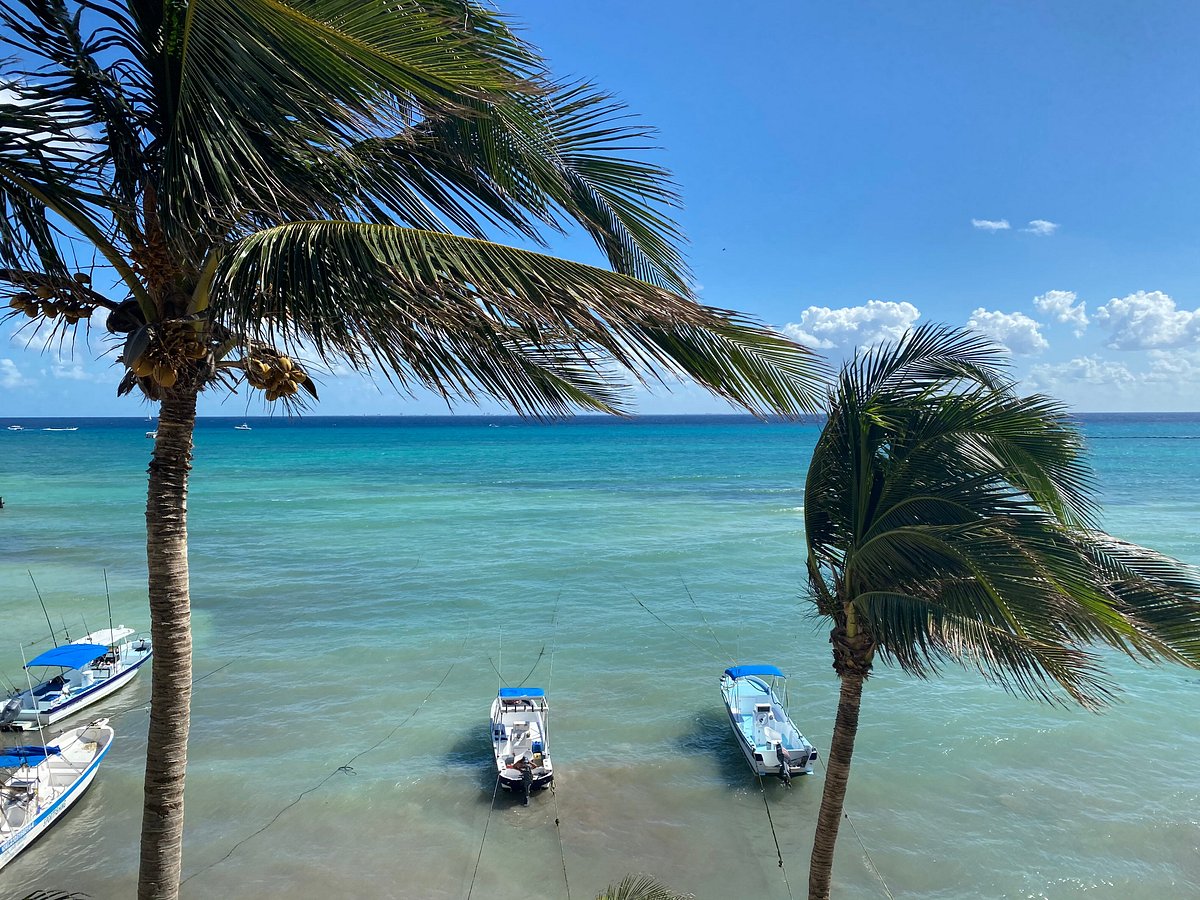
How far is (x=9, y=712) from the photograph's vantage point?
15.1 m

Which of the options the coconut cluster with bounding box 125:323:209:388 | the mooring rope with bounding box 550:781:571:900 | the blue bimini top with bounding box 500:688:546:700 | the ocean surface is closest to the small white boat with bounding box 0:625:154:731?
the ocean surface

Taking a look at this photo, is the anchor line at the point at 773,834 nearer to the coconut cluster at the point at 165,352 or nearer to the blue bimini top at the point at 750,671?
the blue bimini top at the point at 750,671

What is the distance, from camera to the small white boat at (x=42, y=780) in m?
11.3

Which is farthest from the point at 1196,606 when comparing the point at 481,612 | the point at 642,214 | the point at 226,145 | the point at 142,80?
the point at 481,612

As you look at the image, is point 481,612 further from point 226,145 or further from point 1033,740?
point 226,145

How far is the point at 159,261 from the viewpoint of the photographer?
11.1 ft

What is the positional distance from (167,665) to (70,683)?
50.7ft

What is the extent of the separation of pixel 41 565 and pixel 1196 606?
3295 cm

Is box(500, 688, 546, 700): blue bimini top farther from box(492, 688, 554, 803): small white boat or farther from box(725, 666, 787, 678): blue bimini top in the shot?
box(725, 666, 787, 678): blue bimini top

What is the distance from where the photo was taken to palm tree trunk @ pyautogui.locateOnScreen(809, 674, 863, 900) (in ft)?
23.2

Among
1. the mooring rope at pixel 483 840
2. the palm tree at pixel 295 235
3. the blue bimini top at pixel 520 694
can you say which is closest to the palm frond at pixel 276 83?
the palm tree at pixel 295 235

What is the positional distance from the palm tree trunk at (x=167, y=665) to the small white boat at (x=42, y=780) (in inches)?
383

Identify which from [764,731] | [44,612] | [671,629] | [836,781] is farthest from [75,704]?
[836,781]

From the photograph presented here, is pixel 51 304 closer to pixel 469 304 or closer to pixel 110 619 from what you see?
pixel 469 304
